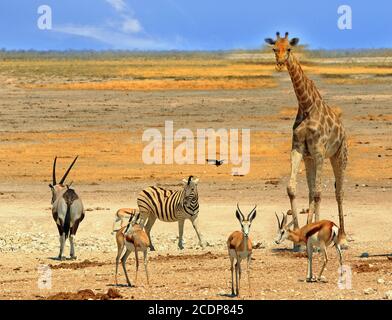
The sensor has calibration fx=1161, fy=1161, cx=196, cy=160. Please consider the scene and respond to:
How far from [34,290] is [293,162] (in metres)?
4.72

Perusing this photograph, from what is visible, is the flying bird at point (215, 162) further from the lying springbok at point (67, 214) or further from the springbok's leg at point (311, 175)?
the lying springbok at point (67, 214)

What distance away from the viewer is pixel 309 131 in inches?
674

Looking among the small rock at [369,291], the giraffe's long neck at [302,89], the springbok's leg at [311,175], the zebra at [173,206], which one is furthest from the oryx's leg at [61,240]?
the small rock at [369,291]

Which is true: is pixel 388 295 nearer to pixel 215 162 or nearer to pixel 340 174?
pixel 340 174

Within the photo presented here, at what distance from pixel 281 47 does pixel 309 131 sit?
131 centimetres

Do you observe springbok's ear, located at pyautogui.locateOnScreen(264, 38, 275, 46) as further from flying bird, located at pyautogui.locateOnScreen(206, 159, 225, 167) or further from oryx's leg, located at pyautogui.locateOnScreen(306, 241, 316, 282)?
flying bird, located at pyautogui.locateOnScreen(206, 159, 225, 167)

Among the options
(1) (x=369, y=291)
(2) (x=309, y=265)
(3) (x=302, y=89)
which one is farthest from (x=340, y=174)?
(1) (x=369, y=291)

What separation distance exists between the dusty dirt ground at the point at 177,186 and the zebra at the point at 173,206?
Answer: 44cm

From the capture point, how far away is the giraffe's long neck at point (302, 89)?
17391mm
